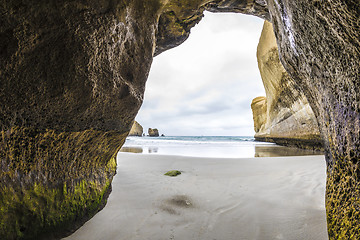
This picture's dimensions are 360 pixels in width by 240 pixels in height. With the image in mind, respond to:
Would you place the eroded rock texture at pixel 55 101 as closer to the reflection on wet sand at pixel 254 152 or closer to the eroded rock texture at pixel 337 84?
the eroded rock texture at pixel 337 84

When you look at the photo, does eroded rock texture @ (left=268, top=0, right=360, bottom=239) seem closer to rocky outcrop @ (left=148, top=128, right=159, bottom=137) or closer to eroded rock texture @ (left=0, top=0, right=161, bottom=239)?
eroded rock texture @ (left=0, top=0, right=161, bottom=239)

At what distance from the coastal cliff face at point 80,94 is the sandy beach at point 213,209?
0.44 m

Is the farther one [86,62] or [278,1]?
[278,1]

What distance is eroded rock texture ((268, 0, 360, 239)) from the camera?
103cm

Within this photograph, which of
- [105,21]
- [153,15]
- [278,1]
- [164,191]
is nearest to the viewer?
[105,21]

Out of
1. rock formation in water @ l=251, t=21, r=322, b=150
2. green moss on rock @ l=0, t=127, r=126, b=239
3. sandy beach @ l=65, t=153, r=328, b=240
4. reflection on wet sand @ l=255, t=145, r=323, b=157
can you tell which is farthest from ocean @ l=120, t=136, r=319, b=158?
green moss on rock @ l=0, t=127, r=126, b=239

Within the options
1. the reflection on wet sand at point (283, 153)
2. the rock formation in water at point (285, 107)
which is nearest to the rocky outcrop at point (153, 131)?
the rock formation in water at point (285, 107)

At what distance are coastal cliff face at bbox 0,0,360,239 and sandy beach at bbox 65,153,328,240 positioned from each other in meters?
0.44

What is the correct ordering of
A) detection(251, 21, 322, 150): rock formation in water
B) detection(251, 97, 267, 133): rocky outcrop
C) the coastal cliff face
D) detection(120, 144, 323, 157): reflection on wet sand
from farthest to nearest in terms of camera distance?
detection(251, 97, 267, 133): rocky outcrop < detection(251, 21, 322, 150): rock formation in water < detection(120, 144, 323, 157): reflection on wet sand < the coastal cliff face

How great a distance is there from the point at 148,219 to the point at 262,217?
4.31 ft

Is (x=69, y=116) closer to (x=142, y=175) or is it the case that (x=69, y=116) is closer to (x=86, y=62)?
(x=86, y=62)

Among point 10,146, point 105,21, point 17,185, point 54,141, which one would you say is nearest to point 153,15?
point 105,21

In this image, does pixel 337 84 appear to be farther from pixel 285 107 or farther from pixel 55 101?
pixel 285 107

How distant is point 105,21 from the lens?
1.58m
